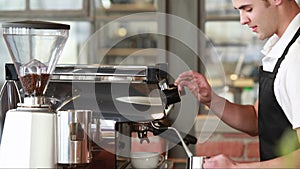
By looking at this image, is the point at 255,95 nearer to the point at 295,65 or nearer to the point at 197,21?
A: the point at 197,21

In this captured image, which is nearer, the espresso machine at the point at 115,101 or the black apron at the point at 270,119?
the espresso machine at the point at 115,101

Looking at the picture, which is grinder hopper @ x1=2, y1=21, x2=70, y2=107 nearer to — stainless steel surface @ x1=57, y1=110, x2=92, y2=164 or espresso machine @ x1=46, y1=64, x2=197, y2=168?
stainless steel surface @ x1=57, y1=110, x2=92, y2=164

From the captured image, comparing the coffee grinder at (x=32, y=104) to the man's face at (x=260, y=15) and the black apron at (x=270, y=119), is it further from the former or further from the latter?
the black apron at (x=270, y=119)

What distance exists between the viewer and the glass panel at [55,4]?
4.18m

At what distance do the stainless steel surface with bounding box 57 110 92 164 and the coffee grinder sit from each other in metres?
0.15

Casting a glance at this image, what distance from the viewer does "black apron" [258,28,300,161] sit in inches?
87.5

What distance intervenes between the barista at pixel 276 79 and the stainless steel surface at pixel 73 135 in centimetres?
35

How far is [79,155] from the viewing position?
6.28 ft

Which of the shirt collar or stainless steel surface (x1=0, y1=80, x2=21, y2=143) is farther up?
the shirt collar

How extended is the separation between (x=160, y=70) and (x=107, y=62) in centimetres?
211

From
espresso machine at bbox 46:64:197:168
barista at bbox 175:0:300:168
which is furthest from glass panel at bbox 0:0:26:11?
espresso machine at bbox 46:64:197:168

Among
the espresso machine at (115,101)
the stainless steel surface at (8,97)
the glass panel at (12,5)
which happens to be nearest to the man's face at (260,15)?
the espresso machine at (115,101)

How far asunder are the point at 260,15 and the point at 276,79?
0.75 feet

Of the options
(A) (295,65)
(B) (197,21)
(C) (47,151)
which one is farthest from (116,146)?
(B) (197,21)
